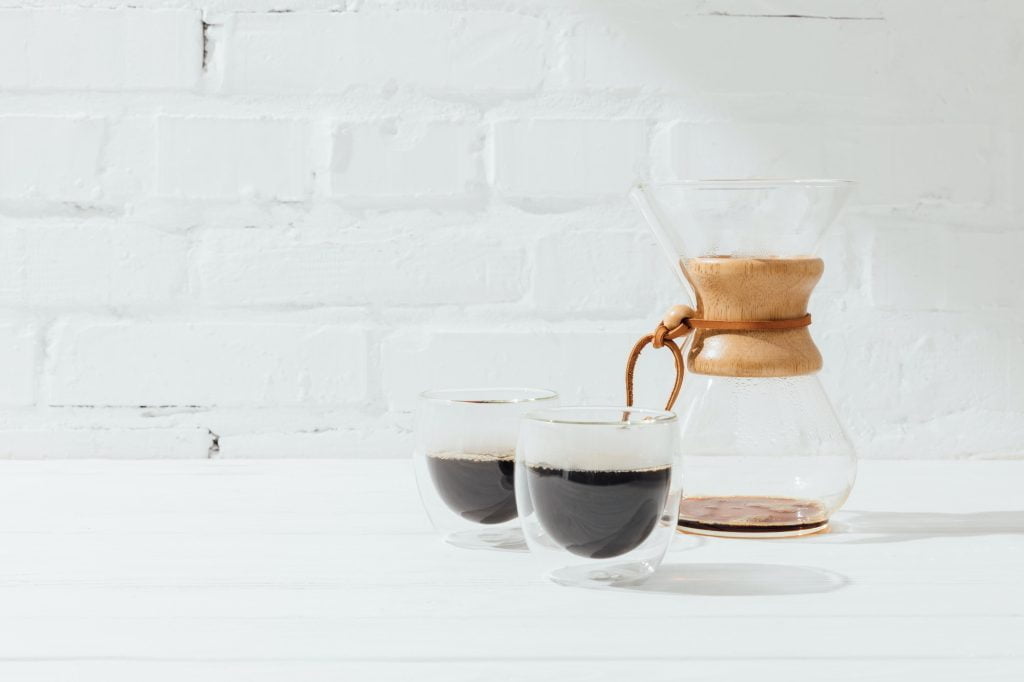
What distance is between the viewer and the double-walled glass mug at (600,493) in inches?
26.0

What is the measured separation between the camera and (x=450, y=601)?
0.65 m

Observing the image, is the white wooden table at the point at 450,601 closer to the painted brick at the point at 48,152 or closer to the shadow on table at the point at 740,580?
the shadow on table at the point at 740,580

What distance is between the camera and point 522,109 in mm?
1213

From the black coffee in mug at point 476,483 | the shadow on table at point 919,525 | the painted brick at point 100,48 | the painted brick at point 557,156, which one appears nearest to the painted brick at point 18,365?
the painted brick at point 100,48

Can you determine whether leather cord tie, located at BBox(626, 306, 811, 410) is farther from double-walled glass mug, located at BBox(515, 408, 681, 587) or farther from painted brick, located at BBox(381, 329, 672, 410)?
painted brick, located at BBox(381, 329, 672, 410)

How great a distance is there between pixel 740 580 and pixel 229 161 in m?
0.77

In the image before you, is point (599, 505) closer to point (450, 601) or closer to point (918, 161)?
point (450, 601)

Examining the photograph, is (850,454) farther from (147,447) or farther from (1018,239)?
(147,447)

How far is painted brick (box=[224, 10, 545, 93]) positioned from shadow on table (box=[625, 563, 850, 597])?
2.17 feet

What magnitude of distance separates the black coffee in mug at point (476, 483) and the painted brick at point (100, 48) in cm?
64

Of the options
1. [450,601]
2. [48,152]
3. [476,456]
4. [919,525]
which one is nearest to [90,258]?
[48,152]

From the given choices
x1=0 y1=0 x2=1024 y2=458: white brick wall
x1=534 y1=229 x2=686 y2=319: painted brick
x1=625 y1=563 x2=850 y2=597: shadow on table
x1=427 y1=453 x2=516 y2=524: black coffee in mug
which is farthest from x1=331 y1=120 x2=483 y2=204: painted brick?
x1=625 y1=563 x2=850 y2=597: shadow on table

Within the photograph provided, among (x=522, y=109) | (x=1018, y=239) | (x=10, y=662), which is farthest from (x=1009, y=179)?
(x=10, y=662)

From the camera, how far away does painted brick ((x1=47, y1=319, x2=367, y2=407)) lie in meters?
1.23
